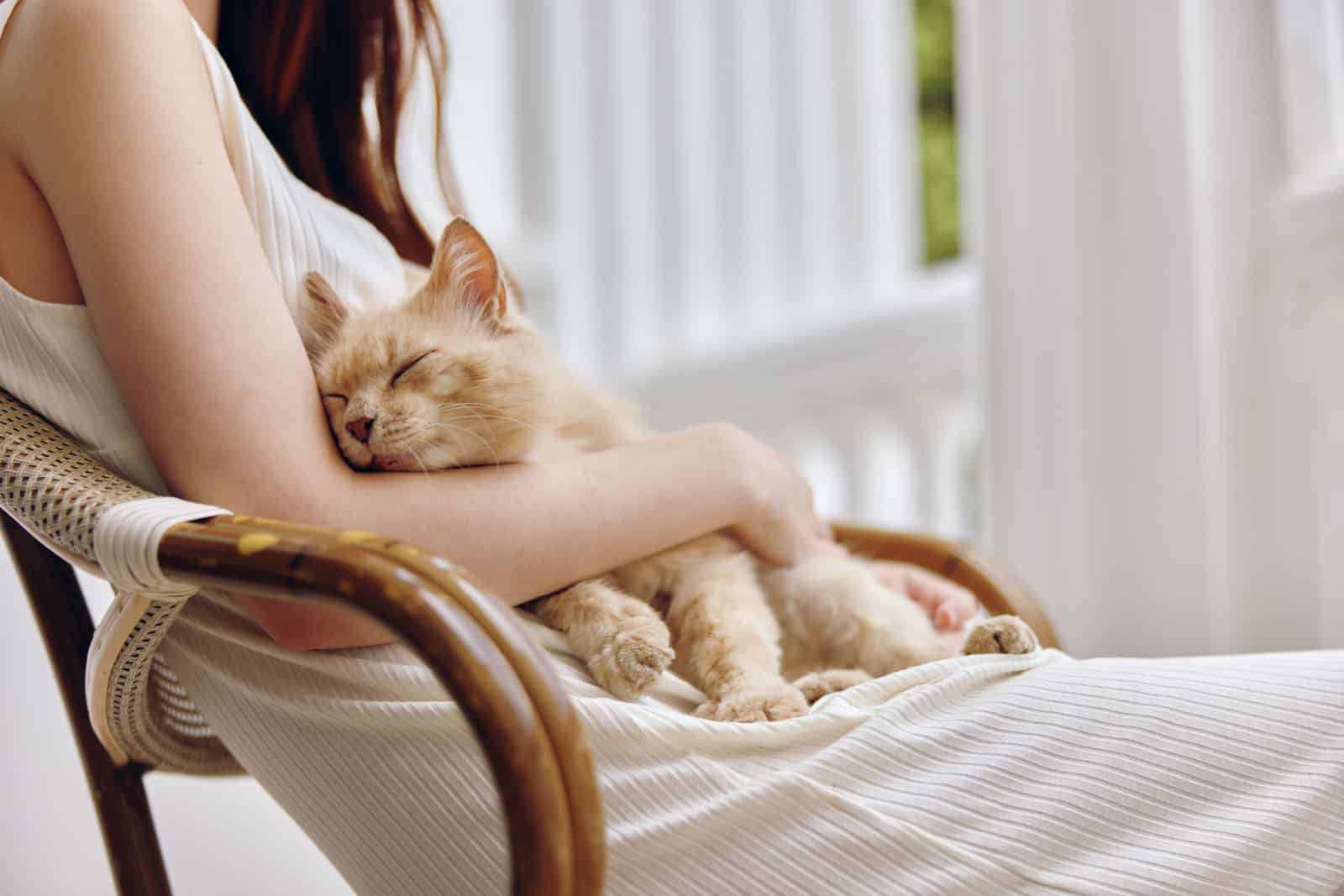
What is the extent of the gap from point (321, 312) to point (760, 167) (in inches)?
75.2

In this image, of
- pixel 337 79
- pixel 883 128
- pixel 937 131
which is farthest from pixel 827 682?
pixel 937 131

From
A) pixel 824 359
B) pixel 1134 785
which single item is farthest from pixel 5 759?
pixel 824 359

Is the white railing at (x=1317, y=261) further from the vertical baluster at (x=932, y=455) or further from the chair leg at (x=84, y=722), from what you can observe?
the chair leg at (x=84, y=722)

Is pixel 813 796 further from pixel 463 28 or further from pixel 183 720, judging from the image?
pixel 463 28

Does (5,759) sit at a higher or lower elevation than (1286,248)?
lower

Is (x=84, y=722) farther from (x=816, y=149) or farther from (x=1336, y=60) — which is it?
(x=816, y=149)

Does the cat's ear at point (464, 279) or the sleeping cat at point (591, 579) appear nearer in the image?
the sleeping cat at point (591, 579)

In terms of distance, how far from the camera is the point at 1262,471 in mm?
1736

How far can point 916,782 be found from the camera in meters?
0.78

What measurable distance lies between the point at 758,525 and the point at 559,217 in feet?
7.07

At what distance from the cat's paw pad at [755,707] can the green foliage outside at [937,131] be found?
3.08m

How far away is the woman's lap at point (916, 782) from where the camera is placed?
75cm

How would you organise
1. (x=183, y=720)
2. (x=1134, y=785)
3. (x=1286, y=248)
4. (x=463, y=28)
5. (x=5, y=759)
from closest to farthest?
(x=1134, y=785) < (x=183, y=720) < (x=5, y=759) < (x=1286, y=248) < (x=463, y=28)

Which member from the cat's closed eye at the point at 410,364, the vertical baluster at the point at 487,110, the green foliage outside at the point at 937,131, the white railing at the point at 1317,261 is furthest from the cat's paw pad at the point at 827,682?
the green foliage outside at the point at 937,131
